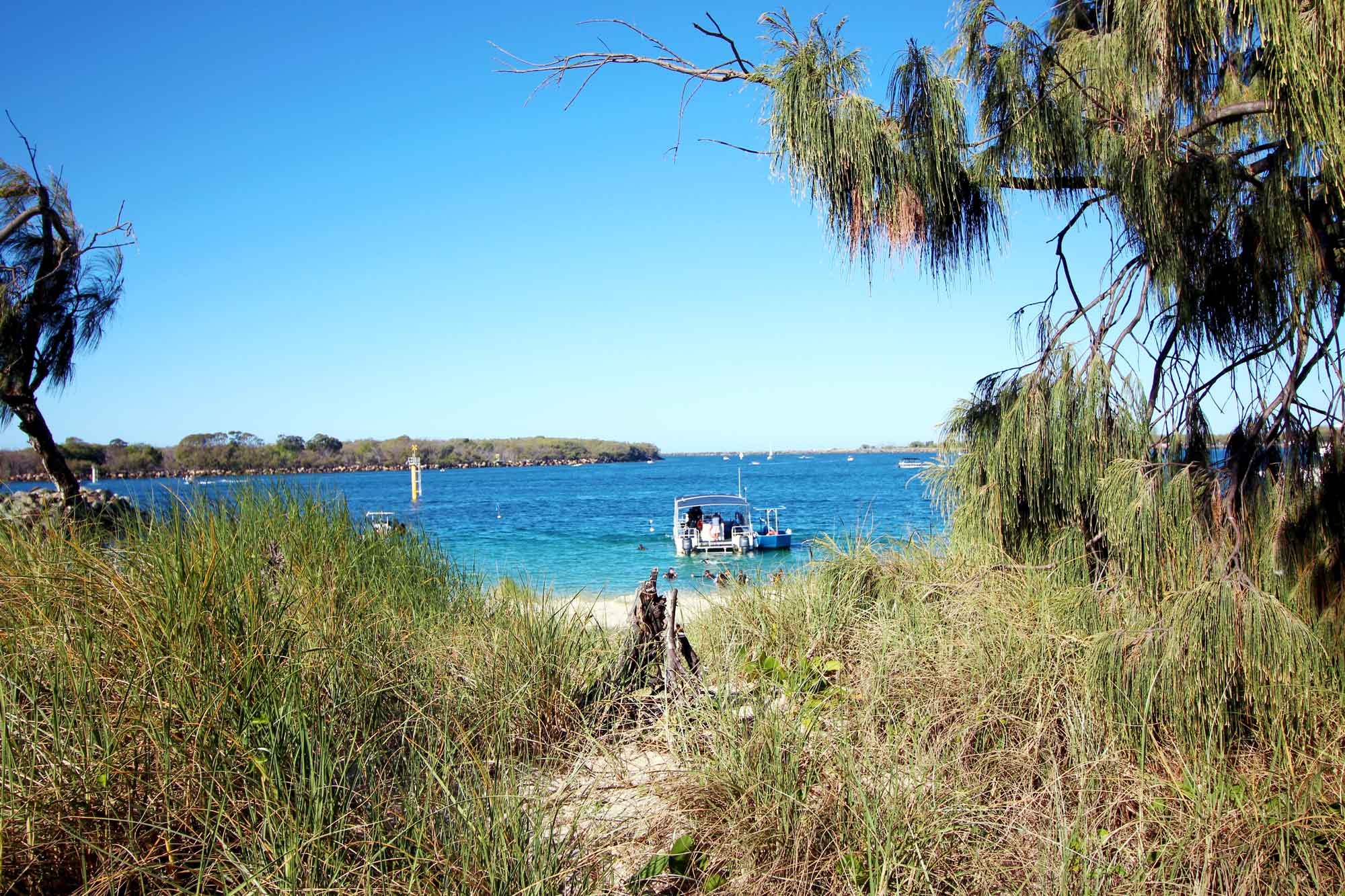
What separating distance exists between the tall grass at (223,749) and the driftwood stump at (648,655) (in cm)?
69

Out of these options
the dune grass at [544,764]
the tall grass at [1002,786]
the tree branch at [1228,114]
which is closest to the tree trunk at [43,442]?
the dune grass at [544,764]

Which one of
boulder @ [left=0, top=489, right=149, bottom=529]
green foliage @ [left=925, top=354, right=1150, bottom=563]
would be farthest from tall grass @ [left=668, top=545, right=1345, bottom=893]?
boulder @ [left=0, top=489, right=149, bottom=529]

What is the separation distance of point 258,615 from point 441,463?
15703 cm

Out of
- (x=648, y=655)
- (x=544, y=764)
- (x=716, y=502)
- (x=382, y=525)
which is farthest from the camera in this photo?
(x=716, y=502)

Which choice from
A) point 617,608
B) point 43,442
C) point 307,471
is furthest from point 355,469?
point 43,442

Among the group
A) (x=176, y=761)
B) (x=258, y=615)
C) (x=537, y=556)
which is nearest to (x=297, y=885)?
(x=176, y=761)

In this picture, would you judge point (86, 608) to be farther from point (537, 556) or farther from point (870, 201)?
point (537, 556)

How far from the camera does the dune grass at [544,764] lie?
6.56 feet

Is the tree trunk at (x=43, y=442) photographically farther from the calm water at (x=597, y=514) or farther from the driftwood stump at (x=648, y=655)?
the driftwood stump at (x=648, y=655)

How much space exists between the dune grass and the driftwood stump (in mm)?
297

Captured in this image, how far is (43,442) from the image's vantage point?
7129mm

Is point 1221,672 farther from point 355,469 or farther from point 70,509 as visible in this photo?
point 355,469

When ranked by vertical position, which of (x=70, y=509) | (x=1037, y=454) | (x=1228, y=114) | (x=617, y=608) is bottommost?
(x=617, y=608)

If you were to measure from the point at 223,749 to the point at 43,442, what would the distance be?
673 centimetres
